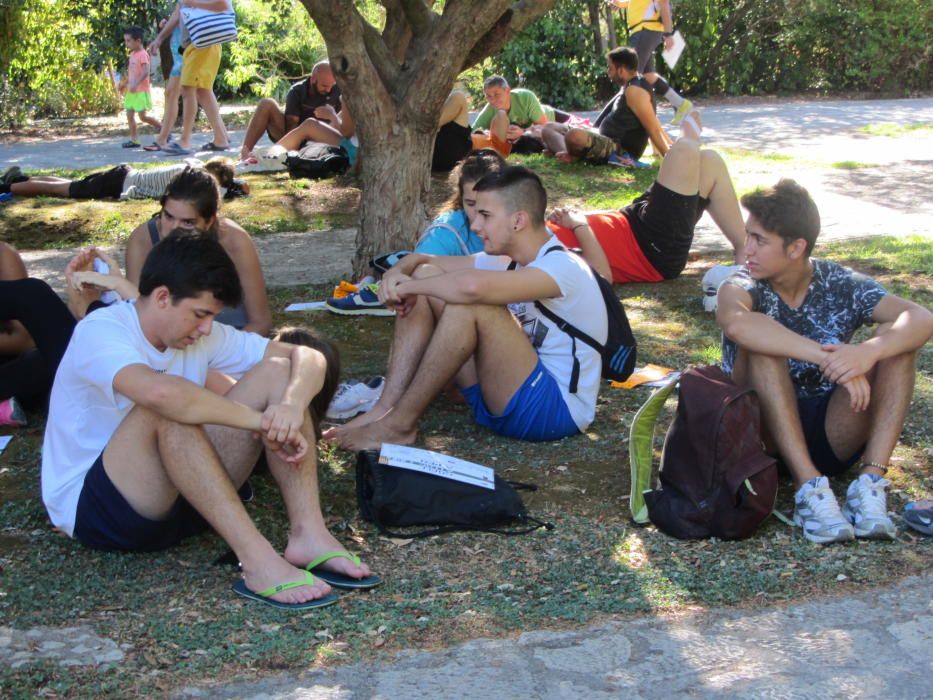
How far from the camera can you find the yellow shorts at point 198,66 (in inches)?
447

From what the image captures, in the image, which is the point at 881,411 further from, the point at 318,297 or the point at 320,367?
the point at 318,297

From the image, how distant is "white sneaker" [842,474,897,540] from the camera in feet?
12.3

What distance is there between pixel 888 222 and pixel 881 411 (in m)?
5.06

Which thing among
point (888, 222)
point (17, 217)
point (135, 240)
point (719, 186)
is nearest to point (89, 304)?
point (135, 240)

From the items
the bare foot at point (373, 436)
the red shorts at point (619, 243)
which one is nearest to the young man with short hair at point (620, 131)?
the red shorts at point (619, 243)

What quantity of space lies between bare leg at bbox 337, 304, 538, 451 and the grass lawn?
172 mm

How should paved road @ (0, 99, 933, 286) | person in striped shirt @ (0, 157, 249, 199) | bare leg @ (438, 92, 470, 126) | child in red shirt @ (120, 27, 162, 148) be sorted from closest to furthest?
paved road @ (0, 99, 933, 286) → person in striped shirt @ (0, 157, 249, 199) → bare leg @ (438, 92, 470, 126) → child in red shirt @ (120, 27, 162, 148)

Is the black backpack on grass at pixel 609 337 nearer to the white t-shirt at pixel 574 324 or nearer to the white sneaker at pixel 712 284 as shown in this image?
the white t-shirt at pixel 574 324

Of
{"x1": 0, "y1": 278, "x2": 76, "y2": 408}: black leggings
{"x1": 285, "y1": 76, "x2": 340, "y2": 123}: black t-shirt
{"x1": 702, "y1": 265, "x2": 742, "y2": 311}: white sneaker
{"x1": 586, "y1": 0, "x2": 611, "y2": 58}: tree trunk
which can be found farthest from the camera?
{"x1": 586, "y1": 0, "x2": 611, "y2": 58}: tree trunk

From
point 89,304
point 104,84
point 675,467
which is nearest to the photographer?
point 675,467

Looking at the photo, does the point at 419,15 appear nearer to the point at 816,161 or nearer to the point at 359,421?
the point at 359,421

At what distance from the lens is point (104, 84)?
17562 millimetres

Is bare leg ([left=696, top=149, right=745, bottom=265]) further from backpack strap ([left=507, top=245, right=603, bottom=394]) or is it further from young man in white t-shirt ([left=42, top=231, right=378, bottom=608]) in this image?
young man in white t-shirt ([left=42, top=231, right=378, bottom=608])

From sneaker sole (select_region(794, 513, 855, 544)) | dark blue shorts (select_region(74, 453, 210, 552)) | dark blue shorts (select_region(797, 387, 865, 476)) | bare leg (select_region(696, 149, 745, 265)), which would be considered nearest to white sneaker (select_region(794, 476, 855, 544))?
sneaker sole (select_region(794, 513, 855, 544))
